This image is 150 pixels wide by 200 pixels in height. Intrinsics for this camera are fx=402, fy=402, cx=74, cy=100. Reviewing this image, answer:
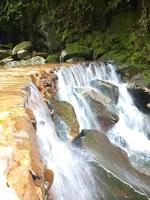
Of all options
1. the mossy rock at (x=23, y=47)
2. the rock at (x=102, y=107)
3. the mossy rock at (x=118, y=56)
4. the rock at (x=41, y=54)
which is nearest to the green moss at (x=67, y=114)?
the rock at (x=102, y=107)

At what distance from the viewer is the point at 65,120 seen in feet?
24.6

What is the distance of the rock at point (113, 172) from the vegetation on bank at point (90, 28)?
4.82 m

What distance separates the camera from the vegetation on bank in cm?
1222

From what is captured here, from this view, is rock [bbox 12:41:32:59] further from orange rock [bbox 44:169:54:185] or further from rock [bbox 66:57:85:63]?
orange rock [bbox 44:169:54:185]

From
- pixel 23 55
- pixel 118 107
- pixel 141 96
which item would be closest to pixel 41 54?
pixel 23 55

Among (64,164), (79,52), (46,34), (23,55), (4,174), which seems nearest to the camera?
(4,174)

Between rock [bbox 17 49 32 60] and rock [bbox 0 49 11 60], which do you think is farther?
rock [bbox 0 49 11 60]

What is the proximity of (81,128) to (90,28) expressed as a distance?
630 centimetres

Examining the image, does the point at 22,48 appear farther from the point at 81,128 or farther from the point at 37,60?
the point at 81,128

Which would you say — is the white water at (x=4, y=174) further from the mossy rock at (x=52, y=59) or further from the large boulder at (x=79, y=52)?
the mossy rock at (x=52, y=59)

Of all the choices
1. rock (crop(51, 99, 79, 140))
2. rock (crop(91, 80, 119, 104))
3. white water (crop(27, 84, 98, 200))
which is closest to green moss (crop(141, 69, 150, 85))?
rock (crop(91, 80, 119, 104))

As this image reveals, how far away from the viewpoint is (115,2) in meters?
12.4

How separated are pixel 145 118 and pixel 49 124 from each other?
142 inches

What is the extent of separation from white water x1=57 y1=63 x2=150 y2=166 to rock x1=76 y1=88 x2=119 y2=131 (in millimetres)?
109
